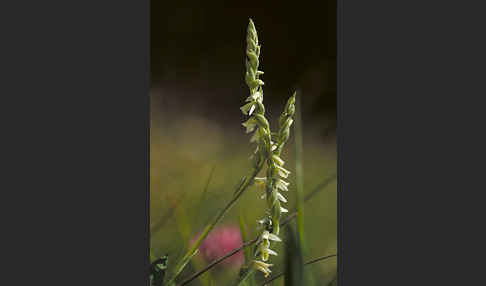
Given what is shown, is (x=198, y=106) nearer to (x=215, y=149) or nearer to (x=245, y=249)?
(x=215, y=149)

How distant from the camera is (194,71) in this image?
110 inches

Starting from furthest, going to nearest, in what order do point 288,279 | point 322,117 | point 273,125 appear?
1. point 322,117
2. point 273,125
3. point 288,279

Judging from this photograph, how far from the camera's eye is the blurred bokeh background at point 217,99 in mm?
2768

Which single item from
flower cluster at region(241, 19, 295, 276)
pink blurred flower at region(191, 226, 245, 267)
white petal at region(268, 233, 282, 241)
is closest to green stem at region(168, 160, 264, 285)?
pink blurred flower at region(191, 226, 245, 267)

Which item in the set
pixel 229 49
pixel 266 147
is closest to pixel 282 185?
pixel 266 147

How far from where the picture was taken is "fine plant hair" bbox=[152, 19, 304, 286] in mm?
2516

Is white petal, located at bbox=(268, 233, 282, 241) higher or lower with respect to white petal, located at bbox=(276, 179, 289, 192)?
lower

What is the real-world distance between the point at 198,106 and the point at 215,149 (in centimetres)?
21

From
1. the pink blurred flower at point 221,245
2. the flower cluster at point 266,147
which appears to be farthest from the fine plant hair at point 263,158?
the pink blurred flower at point 221,245

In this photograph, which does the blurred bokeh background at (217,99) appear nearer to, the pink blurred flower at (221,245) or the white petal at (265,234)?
the pink blurred flower at (221,245)

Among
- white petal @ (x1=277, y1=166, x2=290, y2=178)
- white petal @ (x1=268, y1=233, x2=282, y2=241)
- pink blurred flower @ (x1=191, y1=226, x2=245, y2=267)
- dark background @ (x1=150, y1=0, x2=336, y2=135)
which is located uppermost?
dark background @ (x1=150, y1=0, x2=336, y2=135)

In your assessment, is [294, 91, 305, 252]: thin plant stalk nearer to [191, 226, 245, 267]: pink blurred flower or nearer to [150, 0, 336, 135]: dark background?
[150, 0, 336, 135]: dark background

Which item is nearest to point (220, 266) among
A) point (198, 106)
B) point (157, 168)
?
point (157, 168)

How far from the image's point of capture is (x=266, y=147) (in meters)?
2.52
